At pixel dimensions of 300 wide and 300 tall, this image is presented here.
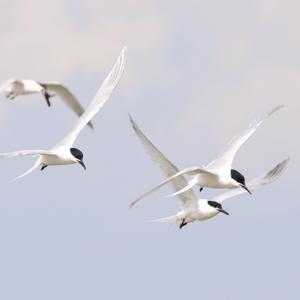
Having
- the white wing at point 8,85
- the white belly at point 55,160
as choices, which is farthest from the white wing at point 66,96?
the white wing at point 8,85

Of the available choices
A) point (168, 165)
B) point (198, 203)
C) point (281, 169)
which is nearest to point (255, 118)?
point (281, 169)

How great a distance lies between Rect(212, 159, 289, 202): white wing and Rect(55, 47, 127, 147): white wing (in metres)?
3.72

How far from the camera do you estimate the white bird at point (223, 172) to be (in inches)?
Answer: 1200

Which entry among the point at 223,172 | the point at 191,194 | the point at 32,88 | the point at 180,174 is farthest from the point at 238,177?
the point at 32,88

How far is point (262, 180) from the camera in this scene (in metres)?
35.5

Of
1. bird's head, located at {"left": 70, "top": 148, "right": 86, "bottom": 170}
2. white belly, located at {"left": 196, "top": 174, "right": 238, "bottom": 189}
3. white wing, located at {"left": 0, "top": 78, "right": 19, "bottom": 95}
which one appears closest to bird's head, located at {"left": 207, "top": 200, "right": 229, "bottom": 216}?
white belly, located at {"left": 196, "top": 174, "right": 238, "bottom": 189}

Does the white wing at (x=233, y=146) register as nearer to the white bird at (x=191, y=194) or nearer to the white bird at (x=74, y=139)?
the white bird at (x=191, y=194)

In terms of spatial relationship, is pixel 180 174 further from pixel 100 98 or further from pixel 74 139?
pixel 100 98

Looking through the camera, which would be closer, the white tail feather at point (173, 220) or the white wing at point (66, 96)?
the white tail feather at point (173, 220)

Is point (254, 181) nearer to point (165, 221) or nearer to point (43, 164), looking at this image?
point (165, 221)

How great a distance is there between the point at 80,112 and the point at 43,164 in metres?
3.62

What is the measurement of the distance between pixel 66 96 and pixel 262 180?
17.9 ft

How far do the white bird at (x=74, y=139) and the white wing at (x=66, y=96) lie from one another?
1.23 feet

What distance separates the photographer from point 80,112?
115ft
